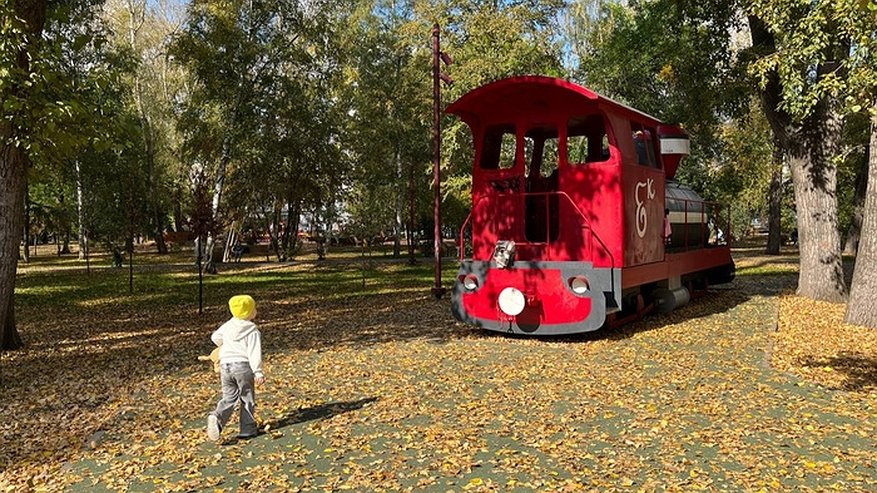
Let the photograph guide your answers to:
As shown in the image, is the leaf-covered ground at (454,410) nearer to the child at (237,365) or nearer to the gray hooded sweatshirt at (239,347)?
the child at (237,365)

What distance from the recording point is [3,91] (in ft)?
25.8

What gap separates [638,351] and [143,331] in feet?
30.8

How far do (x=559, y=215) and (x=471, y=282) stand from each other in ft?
5.93

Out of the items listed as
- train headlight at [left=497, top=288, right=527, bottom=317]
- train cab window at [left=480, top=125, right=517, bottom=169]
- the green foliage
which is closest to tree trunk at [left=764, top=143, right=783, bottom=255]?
the green foliage

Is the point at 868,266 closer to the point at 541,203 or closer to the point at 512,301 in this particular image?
the point at 541,203

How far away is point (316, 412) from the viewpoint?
684 cm

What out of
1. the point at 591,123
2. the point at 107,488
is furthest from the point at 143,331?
the point at 591,123

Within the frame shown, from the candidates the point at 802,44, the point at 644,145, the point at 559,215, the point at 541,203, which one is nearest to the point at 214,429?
the point at 559,215

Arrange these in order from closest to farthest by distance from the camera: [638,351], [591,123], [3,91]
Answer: [3,91] < [638,351] < [591,123]

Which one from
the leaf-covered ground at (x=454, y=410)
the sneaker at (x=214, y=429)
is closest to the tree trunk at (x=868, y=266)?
the leaf-covered ground at (x=454, y=410)

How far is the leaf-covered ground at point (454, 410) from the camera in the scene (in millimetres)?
5070

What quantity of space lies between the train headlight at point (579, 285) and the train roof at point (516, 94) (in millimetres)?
2720

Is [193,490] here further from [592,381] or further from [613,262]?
[613,262]

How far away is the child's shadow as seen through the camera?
21.3 ft
